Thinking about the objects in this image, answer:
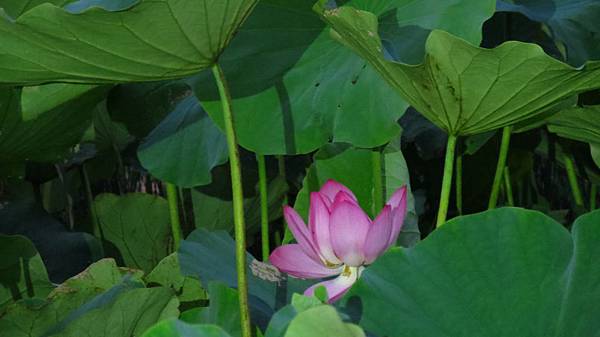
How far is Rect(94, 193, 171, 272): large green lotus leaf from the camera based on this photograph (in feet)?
6.98

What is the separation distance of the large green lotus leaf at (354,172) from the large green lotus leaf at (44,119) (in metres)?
0.38

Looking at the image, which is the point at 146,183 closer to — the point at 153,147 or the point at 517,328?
the point at 153,147

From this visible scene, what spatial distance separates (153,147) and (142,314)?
0.89 meters

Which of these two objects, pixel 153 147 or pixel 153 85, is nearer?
pixel 153 147

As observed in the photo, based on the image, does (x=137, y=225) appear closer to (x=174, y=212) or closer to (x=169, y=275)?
(x=174, y=212)

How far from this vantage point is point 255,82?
147 centimetres

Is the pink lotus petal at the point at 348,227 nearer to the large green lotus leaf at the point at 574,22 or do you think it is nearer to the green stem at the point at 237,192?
the green stem at the point at 237,192

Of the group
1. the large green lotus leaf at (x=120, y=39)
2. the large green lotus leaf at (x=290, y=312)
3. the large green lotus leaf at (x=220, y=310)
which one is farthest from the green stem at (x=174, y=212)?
the large green lotus leaf at (x=290, y=312)

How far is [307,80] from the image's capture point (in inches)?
56.9

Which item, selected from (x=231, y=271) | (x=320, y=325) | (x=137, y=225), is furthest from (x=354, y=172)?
(x=320, y=325)

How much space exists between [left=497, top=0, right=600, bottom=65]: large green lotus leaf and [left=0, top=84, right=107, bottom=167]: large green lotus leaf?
0.74 metres

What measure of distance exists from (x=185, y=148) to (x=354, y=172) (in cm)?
45

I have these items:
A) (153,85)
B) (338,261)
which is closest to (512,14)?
(153,85)

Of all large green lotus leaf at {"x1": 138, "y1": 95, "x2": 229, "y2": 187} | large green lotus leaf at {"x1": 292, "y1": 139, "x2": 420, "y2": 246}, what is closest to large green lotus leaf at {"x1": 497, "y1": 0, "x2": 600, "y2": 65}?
large green lotus leaf at {"x1": 292, "y1": 139, "x2": 420, "y2": 246}
